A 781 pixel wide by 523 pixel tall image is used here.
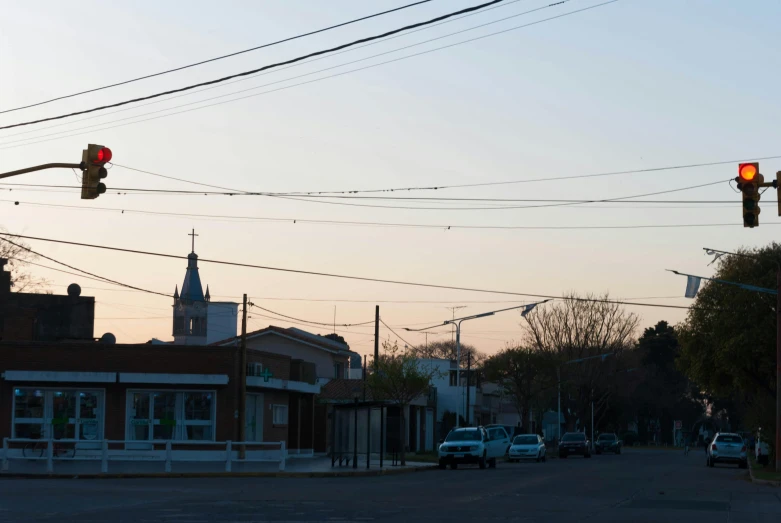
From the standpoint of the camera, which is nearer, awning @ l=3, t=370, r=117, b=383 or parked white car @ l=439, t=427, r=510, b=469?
awning @ l=3, t=370, r=117, b=383

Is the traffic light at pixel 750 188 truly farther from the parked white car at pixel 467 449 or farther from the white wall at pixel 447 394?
the white wall at pixel 447 394

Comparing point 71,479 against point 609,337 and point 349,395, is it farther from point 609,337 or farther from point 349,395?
point 609,337

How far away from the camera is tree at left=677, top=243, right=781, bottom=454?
42062 millimetres

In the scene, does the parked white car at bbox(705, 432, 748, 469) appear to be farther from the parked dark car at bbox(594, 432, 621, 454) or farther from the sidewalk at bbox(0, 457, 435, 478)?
the parked dark car at bbox(594, 432, 621, 454)

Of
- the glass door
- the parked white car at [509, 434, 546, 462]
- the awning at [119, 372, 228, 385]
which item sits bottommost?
the parked white car at [509, 434, 546, 462]

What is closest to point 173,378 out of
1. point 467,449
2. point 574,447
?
point 467,449

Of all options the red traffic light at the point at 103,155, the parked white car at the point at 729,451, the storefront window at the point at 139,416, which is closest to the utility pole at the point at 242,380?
the storefront window at the point at 139,416

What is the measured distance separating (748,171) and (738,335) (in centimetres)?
2499

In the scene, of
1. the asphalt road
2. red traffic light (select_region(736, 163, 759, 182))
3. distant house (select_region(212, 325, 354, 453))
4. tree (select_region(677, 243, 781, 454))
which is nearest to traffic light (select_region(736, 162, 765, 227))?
red traffic light (select_region(736, 163, 759, 182))

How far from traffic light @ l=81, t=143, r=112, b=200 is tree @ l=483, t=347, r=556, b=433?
57617 mm

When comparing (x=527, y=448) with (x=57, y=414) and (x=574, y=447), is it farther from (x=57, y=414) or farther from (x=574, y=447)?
(x=57, y=414)

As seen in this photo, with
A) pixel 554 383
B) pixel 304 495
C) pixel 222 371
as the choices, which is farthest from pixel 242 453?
pixel 554 383

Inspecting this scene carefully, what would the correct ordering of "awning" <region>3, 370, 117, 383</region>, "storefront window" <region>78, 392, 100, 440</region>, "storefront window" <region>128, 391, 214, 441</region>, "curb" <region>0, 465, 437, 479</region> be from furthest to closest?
"storefront window" <region>128, 391, 214, 441</region>
"storefront window" <region>78, 392, 100, 440</region>
"awning" <region>3, 370, 117, 383</region>
"curb" <region>0, 465, 437, 479</region>

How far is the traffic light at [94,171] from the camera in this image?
65.7ft
